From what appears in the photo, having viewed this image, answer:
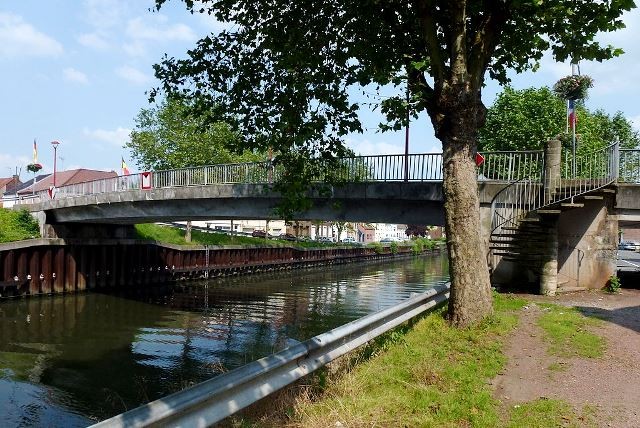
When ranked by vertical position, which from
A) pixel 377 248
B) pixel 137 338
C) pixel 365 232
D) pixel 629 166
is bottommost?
pixel 137 338

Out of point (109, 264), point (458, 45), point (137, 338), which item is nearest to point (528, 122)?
point (109, 264)

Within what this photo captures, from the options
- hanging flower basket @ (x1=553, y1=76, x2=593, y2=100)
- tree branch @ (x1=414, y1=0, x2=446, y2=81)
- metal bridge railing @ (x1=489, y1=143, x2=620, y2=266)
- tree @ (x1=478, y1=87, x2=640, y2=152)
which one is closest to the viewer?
tree branch @ (x1=414, y1=0, x2=446, y2=81)

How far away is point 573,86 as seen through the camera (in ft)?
62.8

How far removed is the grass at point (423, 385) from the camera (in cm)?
551

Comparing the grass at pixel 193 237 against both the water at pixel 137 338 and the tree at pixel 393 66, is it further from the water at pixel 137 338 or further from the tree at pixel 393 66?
the tree at pixel 393 66

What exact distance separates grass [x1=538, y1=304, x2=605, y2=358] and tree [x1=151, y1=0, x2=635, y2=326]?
123cm

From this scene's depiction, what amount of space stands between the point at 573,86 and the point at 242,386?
18629 mm

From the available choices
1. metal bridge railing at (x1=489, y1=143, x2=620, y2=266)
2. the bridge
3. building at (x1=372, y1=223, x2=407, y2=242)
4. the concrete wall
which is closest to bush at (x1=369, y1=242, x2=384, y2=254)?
the bridge

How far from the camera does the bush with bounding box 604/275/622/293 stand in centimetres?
1500

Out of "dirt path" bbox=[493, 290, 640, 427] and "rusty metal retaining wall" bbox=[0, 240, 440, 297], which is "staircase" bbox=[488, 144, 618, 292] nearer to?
"dirt path" bbox=[493, 290, 640, 427]

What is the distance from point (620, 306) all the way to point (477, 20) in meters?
7.36

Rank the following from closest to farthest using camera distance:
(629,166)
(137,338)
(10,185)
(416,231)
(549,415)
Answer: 1. (549,415)
2. (629,166)
3. (137,338)
4. (10,185)
5. (416,231)

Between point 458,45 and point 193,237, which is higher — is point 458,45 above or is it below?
above

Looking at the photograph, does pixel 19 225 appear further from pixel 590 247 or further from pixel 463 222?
pixel 590 247
